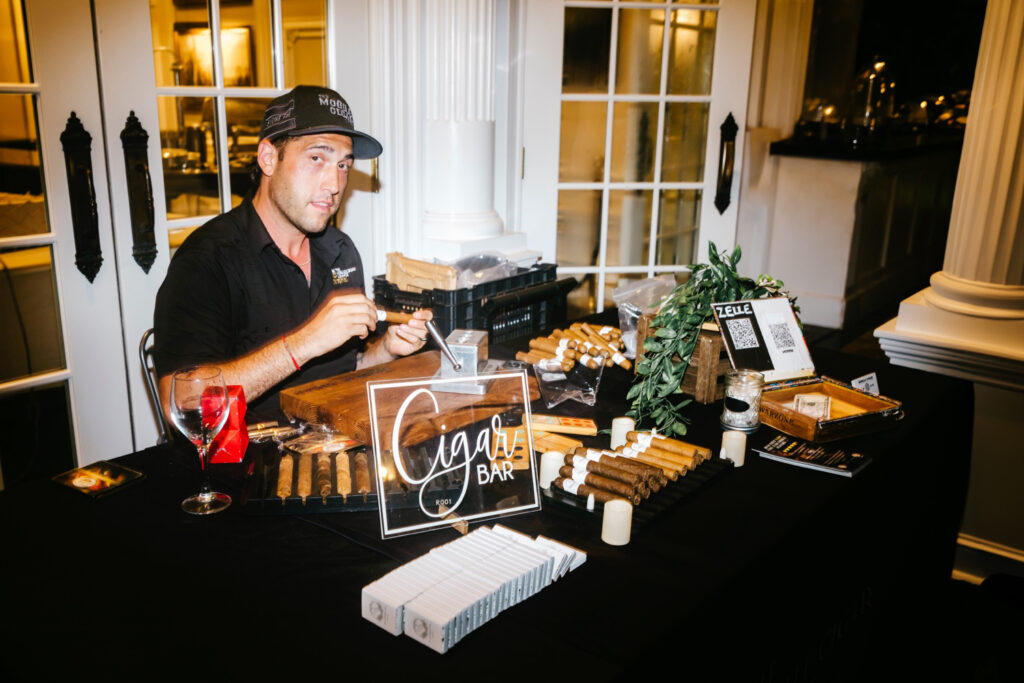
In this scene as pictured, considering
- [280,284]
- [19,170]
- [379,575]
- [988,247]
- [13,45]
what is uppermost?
[13,45]

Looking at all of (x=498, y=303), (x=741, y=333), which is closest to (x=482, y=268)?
(x=498, y=303)

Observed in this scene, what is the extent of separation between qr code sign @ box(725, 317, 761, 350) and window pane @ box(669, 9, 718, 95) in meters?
2.21

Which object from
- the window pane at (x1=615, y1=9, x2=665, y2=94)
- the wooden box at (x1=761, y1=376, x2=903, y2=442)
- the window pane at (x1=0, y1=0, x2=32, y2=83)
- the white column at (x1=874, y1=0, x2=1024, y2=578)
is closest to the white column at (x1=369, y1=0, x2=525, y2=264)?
the window pane at (x1=615, y1=9, x2=665, y2=94)

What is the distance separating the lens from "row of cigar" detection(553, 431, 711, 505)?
1364mm

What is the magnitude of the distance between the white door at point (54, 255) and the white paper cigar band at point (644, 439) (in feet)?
5.95

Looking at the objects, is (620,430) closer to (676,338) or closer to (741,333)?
(676,338)

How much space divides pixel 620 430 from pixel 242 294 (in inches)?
43.6

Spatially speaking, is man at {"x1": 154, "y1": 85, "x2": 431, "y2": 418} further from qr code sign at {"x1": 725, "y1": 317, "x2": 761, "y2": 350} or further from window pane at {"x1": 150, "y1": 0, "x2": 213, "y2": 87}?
qr code sign at {"x1": 725, "y1": 317, "x2": 761, "y2": 350}

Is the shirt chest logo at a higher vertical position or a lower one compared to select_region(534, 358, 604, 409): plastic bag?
higher

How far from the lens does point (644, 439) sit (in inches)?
61.1

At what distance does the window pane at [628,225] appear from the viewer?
394 cm

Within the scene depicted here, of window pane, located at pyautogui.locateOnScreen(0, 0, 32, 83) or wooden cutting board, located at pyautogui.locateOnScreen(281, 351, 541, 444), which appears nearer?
wooden cutting board, located at pyautogui.locateOnScreen(281, 351, 541, 444)

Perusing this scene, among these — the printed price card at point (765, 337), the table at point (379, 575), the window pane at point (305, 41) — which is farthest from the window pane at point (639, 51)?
the table at point (379, 575)

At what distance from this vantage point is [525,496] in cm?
136
